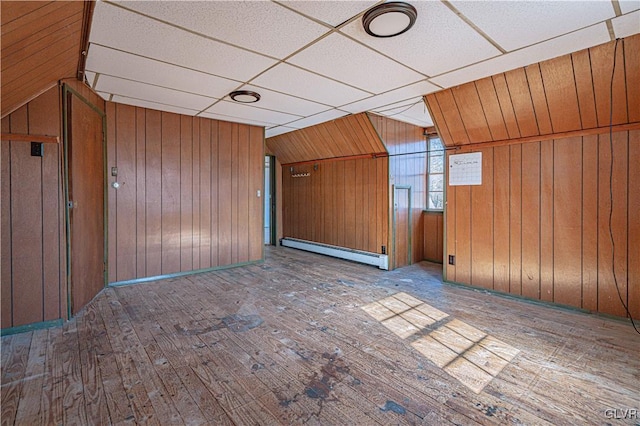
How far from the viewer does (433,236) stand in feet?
18.5

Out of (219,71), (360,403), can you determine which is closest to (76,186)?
(219,71)

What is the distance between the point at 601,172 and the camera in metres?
3.06

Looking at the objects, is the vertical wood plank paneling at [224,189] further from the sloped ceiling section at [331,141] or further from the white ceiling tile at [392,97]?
the white ceiling tile at [392,97]

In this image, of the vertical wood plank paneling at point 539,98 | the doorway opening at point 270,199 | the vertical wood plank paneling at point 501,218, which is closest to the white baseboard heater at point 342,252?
the doorway opening at point 270,199

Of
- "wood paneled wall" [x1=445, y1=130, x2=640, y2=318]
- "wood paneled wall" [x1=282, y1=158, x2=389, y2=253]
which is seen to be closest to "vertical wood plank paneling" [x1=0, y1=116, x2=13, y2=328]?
"wood paneled wall" [x1=282, y1=158, x2=389, y2=253]

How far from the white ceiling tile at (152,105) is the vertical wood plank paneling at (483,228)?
4042mm

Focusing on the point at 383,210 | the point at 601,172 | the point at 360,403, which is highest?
the point at 601,172

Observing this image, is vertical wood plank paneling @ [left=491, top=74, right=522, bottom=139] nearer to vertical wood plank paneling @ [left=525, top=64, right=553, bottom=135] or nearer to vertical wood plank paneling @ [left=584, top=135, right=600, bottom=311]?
vertical wood plank paneling @ [left=525, top=64, right=553, bottom=135]

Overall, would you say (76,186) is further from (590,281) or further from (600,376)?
(590,281)

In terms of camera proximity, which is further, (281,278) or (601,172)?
(281,278)

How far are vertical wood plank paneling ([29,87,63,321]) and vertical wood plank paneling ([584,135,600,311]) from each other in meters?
5.23

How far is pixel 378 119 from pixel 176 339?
3908mm

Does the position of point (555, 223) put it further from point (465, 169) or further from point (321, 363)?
point (321, 363)

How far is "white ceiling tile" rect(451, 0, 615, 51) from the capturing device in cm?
188
